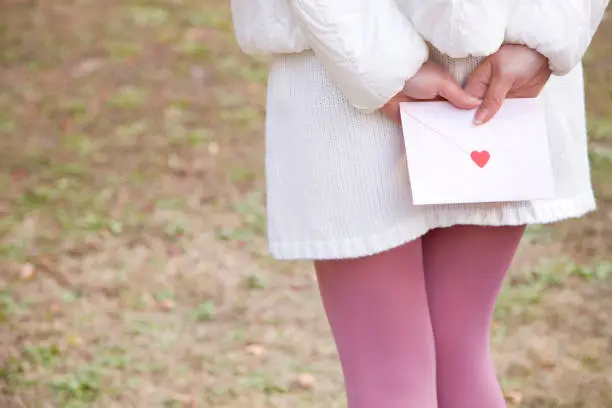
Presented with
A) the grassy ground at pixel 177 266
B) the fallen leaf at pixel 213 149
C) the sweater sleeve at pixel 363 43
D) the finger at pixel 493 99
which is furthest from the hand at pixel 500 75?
the fallen leaf at pixel 213 149

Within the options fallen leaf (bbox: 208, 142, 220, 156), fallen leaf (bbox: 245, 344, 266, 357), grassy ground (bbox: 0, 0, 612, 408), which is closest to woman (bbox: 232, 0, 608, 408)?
grassy ground (bbox: 0, 0, 612, 408)

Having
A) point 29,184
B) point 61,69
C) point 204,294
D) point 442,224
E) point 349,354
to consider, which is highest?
point 442,224

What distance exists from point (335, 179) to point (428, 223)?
0.57 ft

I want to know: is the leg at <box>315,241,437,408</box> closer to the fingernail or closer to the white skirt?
the white skirt

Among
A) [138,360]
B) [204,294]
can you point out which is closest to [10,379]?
[138,360]

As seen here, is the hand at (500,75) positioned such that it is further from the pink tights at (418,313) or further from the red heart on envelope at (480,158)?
the pink tights at (418,313)

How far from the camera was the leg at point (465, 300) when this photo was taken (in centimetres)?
174

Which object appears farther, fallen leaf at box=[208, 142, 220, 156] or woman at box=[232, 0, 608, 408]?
fallen leaf at box=[208, 142, 220, 156]

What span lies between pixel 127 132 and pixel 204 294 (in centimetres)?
204

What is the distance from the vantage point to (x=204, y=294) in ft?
13.0

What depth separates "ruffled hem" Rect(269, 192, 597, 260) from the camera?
1542 millimetres

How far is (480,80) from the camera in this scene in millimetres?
1521

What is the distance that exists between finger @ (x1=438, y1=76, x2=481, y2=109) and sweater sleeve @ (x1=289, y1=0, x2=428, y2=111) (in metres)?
0.06

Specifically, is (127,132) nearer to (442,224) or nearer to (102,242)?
(102,242)
